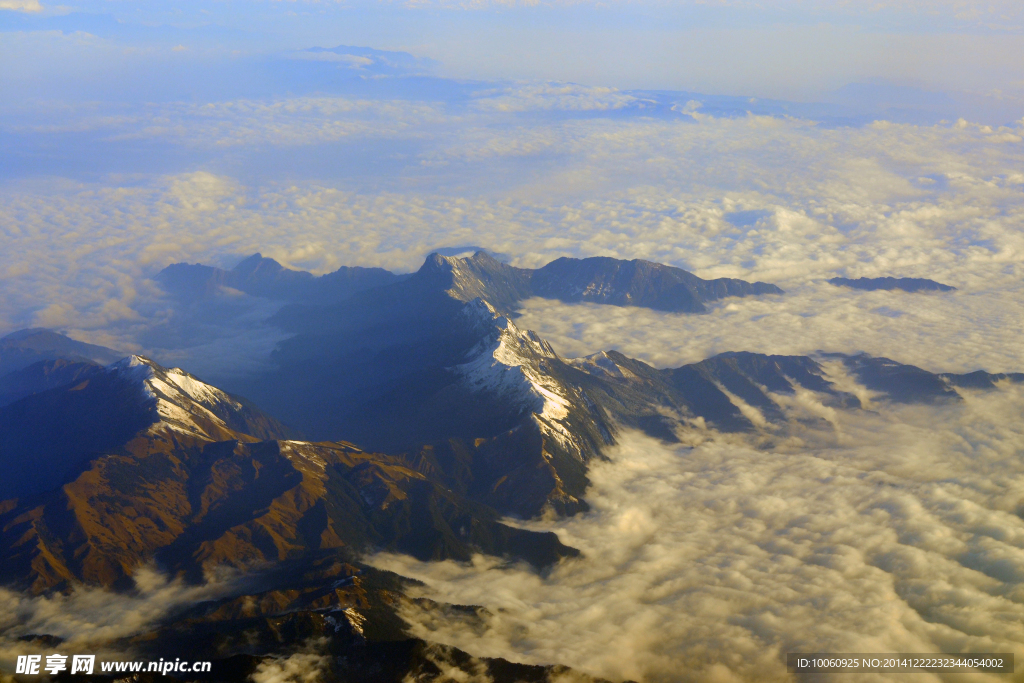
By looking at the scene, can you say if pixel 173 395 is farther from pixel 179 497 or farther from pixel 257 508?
pixel 257 508

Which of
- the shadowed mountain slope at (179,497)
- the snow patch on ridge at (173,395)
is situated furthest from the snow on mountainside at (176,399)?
the shadowed mountain slope at (179,497)

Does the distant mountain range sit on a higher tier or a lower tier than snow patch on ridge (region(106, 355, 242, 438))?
lower

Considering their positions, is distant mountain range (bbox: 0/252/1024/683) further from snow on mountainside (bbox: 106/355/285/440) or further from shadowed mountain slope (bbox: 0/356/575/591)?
snow on mountainside (bbox: 106/355/285/440)

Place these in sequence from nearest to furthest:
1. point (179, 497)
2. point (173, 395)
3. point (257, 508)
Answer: point (257, 508) → point (179, 497) → point (173, 395)

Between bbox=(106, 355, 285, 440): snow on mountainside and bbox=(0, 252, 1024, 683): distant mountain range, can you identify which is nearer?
bbox=(0, 252, 1024, 683): distant mountain range

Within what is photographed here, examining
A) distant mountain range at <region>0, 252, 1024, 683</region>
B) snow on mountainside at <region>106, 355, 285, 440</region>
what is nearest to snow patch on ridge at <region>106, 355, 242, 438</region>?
snow on mountainside at <region>106, 355, 285, 440</region>

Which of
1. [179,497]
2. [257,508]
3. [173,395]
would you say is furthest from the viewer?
[173,395]

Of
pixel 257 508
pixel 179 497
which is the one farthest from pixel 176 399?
pixel 257 508

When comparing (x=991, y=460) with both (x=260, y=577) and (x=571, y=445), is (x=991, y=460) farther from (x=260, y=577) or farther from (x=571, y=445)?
(x=260, y=577)

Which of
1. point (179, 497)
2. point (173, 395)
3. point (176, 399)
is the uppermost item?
point (173, 395)

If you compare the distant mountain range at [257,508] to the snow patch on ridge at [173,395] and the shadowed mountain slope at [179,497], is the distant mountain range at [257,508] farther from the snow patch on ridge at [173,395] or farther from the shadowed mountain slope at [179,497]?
the snow patch on ridge at [173,395]

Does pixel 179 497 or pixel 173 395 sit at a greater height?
pixel 173 395

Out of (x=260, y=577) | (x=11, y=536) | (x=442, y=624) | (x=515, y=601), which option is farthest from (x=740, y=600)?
(x=11, y=536)
